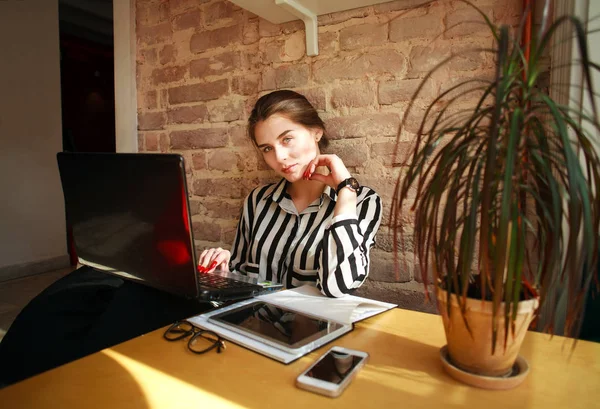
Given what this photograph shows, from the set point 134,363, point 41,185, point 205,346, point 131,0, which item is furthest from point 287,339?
point 41,185

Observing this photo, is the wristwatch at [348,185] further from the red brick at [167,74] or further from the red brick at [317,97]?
the red brick at [167,74]

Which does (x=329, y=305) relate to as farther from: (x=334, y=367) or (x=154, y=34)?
(x=154, y=34)

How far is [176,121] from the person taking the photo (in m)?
1.98

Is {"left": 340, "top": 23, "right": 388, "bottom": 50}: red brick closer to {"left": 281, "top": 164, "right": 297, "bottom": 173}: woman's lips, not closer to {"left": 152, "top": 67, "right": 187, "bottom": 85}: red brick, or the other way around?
{"left": 281, "top": 164, "right": 297, "bottom": 173}: woman's lips

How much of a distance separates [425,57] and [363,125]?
31 centimetres

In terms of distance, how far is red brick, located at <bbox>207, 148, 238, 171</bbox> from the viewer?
181 cm

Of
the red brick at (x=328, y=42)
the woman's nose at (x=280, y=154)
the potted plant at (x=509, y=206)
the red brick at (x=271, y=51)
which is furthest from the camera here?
the red brick at (x=271, y=51)

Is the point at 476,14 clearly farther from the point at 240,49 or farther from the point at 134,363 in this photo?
the point at 134,363

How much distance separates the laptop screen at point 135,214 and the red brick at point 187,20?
3.92 feet

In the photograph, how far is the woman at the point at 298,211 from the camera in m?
1.21

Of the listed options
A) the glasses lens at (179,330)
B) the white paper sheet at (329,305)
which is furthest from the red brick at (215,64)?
the glasses lens at (179,330)

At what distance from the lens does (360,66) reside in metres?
1.46

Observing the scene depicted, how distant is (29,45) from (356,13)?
3554 mm

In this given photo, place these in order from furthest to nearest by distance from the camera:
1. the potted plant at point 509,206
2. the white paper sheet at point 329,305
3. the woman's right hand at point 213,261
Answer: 1. the woman's right hand at point 213,261
2. the white paper sheet at point 329,305
3. the potted plant at point 509,206
